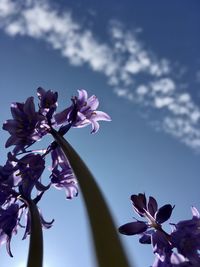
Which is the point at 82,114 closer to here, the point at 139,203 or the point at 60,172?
the point at 60,172

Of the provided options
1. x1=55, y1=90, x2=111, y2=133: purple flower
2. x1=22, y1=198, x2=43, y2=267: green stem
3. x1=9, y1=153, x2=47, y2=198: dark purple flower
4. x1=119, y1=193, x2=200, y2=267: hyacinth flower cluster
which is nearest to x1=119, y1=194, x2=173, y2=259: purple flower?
x1=119, y1=193, x2=200, y2=267: hyacinth flower cluster

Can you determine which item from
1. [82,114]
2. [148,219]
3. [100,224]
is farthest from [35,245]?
[82,114]

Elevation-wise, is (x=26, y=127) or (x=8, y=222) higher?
(x=26, y=127)

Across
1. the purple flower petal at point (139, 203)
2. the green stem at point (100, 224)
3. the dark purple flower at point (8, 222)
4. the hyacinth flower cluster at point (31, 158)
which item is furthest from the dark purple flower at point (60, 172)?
the green stem at point (100, 224)

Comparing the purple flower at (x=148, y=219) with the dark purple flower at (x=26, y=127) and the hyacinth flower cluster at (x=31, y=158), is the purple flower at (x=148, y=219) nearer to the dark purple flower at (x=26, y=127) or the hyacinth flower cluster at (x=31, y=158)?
the hyacinth flower cluster at (x=31, y=158)

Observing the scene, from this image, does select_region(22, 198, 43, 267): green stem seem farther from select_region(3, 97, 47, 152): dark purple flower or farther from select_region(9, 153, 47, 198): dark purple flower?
select_region(3, 97, 47, 152): dark purple flower

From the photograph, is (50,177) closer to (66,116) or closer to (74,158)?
(66,116)

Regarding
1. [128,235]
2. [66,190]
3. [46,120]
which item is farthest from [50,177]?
[128,235]
